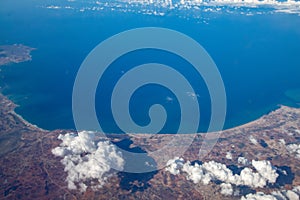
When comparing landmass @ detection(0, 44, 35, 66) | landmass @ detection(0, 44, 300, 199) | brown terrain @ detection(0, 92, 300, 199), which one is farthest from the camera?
landmass @ detection(0, 44, 35, 66)

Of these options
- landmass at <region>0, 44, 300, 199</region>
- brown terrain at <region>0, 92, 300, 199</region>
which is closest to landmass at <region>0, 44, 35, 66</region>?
brown terrain at <region>0, 92, 300, 199</region>

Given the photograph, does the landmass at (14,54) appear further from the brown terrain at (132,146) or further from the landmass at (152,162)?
the landmass at (152,162)

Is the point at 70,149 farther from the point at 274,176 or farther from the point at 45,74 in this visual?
the point at 45,74

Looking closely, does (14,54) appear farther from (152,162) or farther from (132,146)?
(152,162)

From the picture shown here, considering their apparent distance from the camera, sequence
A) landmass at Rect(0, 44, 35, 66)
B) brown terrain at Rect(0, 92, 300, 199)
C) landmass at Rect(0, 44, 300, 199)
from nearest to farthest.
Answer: landmass at Rect(0, 44, 300, 199) → brown terrain at Rect(0, 92, 300, 199) → landmass at Rect(0, 44, 35, 66)

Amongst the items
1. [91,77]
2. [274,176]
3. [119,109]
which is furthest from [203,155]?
[91,77]

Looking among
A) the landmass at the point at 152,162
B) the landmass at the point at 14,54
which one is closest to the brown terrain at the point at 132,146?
the landmass at the point at 152,162

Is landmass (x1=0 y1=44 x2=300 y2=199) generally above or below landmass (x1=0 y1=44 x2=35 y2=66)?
below

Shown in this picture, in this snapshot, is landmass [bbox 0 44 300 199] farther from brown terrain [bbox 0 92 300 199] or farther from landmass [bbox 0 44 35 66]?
landmass [bbox 0 44 35 66]

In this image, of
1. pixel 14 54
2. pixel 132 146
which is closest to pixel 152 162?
pixel 132 146
